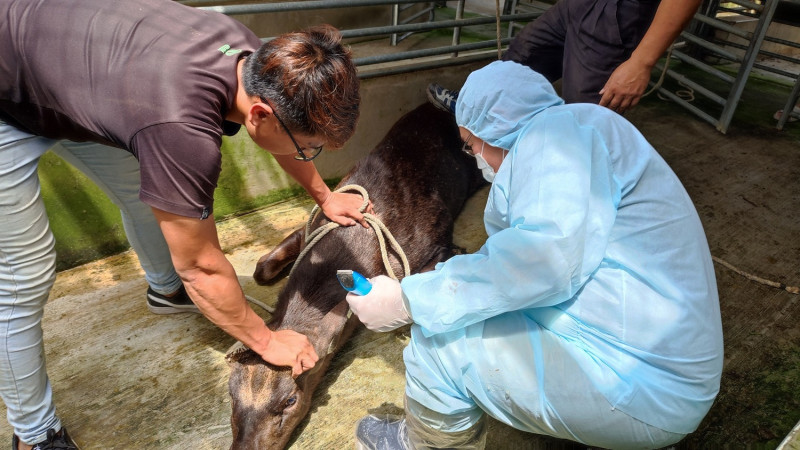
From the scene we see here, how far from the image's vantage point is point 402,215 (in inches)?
148

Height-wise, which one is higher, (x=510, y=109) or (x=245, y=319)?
(x=510, y=109)

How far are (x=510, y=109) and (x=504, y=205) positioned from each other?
1.14ft

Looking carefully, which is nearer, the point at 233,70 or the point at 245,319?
the point at 233,70

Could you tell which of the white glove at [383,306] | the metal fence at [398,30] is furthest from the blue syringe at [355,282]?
the metal fence at [398,30]

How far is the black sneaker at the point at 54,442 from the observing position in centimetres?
242

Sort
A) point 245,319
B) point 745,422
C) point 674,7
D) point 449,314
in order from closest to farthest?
point 449,314 → point 245,319 → point 745,422 → point 674,7

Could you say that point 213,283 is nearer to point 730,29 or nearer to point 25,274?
point 25,274

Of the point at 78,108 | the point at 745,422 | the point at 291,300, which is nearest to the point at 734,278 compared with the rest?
the point at 745,422

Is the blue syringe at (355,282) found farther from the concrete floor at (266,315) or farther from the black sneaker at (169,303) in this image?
the black sneaker at (169,303)

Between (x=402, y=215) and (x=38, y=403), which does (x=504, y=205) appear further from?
(x=38, y=403)

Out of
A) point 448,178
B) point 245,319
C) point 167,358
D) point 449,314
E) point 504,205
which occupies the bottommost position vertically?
point 167,358

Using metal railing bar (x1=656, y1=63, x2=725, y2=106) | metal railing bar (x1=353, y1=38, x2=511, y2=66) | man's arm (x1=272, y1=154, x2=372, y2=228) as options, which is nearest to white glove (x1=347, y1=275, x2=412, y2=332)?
man's arm (x1=272, y1=154, x2=372, y2=228)

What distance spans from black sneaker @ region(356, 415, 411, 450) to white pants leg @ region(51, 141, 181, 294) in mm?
1457

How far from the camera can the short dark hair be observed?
1.87 metres
